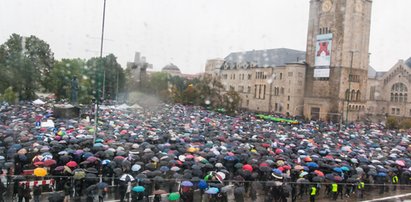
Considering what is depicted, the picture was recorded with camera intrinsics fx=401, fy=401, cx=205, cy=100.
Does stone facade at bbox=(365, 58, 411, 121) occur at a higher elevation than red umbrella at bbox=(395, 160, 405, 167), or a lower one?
higher

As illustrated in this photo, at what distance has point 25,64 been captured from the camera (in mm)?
55062

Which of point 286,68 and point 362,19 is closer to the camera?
point 362,19

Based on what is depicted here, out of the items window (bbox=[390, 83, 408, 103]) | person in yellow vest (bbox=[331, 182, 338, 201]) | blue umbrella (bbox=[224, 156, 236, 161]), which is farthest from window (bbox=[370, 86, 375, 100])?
blue umbrella (bbox=[224, 156, 236, 161])

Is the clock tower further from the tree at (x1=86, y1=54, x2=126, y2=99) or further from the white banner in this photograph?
the tree at (x1=86, y1=54, x2=126, y2=99)

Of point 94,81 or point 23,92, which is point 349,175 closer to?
point 23,92

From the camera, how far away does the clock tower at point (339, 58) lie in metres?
57.5

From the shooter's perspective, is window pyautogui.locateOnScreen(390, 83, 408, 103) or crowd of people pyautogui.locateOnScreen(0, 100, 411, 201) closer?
crowd of people pyautogui.locateOnScreen(0, 100, 411, 201)

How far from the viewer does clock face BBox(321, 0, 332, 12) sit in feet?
196

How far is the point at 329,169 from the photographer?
629 inches

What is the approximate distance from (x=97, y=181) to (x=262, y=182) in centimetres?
552

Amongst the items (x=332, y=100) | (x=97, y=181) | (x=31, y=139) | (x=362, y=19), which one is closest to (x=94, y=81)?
(x=332, y=100)

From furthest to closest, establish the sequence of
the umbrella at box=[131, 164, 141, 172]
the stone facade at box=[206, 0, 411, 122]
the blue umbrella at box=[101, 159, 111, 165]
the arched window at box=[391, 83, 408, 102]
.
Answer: the arched window at box=[391, 83, 408, 102] < the stone facade at box=[206, 0, 411, 122] < the blue umbrella at box=[101, 159, 111, 165] < the umbrella at box=[131, 164, 141, 172]

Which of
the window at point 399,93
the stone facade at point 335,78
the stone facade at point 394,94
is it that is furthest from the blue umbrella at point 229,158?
the window at point 399,93

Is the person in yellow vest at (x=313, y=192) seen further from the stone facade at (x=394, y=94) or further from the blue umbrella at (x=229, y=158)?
the stone facade at (x=394, y=94)
